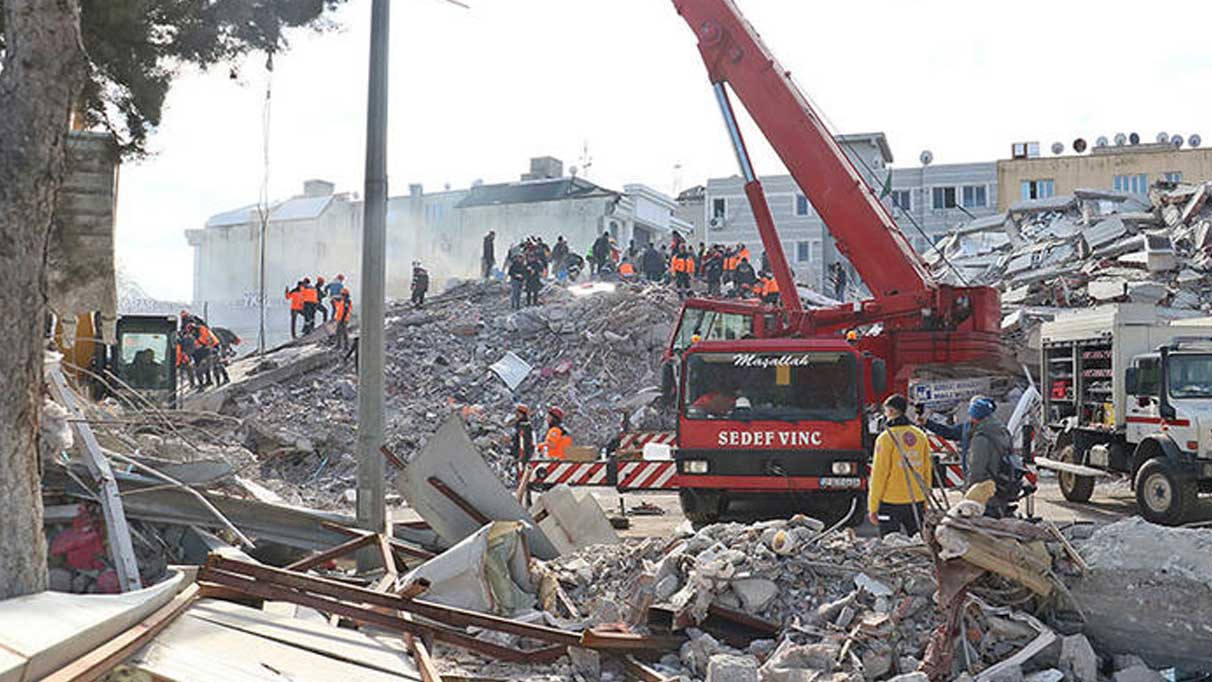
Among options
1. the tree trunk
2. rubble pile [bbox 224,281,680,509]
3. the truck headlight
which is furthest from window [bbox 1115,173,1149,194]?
the tree trunk

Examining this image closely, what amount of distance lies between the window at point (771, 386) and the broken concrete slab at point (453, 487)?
8.00 feet

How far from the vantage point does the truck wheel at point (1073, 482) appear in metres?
14.8

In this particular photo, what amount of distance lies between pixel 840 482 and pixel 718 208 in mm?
41983

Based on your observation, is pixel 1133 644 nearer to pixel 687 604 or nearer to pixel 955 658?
pixel 955 658

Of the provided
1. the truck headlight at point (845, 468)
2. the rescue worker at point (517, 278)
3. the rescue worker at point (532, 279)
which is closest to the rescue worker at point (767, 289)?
the rescue worker at point (532, 279)

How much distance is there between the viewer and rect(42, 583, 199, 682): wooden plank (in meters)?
4.34

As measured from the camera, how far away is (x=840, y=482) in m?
10.5

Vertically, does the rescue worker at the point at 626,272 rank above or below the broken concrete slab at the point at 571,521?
above

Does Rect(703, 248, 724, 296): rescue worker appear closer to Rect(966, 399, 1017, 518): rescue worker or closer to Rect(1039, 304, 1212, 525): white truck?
Rect(1039, 304, 1212, 525): white truck

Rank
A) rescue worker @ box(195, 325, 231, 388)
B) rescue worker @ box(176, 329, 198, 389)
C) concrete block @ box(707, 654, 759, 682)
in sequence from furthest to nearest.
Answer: rescue worker @ box(195, 325, 231, 388) < rescue worker @ box(176, 329, 198, 389) < concrete block @ box(707, 654, 759, 682)

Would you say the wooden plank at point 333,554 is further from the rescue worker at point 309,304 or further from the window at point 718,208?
the window at point 718,208

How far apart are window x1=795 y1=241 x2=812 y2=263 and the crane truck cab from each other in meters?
39.9

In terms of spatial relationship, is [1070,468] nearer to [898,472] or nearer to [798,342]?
[798,342]

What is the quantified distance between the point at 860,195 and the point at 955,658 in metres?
8.31
